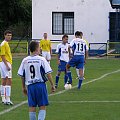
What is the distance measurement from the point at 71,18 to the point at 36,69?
35.4m

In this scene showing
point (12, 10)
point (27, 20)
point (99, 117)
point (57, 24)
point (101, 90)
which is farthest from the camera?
point (27, 20)

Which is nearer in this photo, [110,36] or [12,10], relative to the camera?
[110,36]

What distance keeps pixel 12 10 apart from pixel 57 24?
449 inches

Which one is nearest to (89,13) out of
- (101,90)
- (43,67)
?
(101,90)

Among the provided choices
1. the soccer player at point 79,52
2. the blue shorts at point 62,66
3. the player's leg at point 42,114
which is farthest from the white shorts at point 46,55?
the player's leg at point 42,114

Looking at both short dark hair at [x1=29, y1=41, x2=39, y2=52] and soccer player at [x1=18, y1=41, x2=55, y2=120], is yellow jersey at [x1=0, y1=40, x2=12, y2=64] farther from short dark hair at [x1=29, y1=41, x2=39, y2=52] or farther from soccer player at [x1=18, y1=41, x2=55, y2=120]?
short dark hair at [x1=29, y1=41, x2=39, y2=52]

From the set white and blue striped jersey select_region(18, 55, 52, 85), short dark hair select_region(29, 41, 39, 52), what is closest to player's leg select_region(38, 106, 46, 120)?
white and blue striped jersey select_region(18, 55, 52, 85)

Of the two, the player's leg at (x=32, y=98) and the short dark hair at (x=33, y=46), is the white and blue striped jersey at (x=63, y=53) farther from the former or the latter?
the short dark hair at (x=33, y=46)

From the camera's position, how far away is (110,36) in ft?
151

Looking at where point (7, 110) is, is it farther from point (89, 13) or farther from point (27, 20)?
point (27, 20)

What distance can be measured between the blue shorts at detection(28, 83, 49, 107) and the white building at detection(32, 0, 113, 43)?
114ft

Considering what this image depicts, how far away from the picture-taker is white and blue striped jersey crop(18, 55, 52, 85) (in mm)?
11359

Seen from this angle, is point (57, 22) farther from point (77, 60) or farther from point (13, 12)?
point (77, 60)

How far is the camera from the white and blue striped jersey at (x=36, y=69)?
1136 cm
